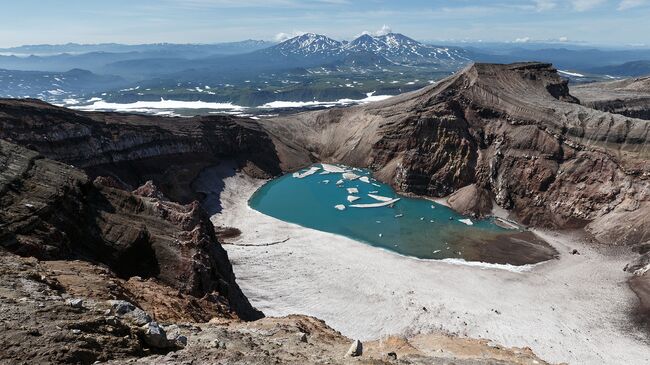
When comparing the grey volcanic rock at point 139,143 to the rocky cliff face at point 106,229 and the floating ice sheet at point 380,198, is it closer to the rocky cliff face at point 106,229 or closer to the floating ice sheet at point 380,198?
the floating ice sheet at point 380,198

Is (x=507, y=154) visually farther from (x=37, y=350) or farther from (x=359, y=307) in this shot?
(x=37, y=350)

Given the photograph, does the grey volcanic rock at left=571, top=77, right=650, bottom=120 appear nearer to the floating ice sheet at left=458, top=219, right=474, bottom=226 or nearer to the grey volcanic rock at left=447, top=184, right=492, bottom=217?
the grey volcanic rock at left=447, top=184, right=492, bottom=217

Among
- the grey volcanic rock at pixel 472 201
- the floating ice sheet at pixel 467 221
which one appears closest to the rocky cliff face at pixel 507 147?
the grey volcanic rock at pixel 472 201

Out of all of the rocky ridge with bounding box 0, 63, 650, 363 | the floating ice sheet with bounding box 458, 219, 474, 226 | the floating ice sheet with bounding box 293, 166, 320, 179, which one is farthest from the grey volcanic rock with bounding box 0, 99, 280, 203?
the floating ice sheet with bounding box 458, 219, 474, 226

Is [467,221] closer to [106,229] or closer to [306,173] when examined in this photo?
[306,173]

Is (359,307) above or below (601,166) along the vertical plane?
below

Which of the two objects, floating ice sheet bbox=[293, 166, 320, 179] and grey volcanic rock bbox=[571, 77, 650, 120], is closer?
floating ice sheet bbox=[293, 166, 320, 179]

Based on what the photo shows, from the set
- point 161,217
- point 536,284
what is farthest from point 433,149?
point 161,217
